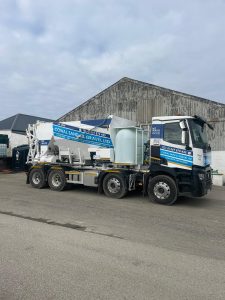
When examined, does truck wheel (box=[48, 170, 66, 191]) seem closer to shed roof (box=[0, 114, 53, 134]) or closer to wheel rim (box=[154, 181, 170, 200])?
wheel rim (box=[154, 181, 170, 200])

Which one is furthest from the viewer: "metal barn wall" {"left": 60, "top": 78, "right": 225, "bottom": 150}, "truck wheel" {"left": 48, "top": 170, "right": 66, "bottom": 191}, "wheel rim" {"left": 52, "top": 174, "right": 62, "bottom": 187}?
"metal barn wall" {"left": 60, "top": 78, "right": 225, "bottom": 150}

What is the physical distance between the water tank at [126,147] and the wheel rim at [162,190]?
1389 mm

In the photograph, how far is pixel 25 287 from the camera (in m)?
3.73

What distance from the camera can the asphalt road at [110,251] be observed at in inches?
148

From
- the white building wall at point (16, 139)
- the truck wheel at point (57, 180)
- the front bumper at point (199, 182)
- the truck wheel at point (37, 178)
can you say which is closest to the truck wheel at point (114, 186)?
the truck wheel at point (57, 180)

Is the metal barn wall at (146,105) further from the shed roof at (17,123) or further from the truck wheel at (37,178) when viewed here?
the truck wheel at (37,178)

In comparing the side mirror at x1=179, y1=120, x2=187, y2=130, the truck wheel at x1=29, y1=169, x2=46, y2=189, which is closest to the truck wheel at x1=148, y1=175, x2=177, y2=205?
the side mirror at x1=179, y1=120, x2=187, y2=130

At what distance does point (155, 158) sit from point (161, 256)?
Result: 16.9 feet

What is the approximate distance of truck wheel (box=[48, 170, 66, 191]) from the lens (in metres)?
12.1

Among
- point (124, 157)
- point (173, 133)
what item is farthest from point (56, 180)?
point (173, 133)

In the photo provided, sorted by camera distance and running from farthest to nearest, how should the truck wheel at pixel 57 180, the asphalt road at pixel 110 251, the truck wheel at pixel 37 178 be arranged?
the truck wheel at pixel 37 178 → the truck wheel at pixel 57 180 → the asphalt road at pixel 110 251

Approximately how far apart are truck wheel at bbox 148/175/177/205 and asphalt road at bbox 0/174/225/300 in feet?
1.20

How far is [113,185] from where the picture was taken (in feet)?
35.6

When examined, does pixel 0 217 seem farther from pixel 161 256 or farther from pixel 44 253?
pixel 161 256
